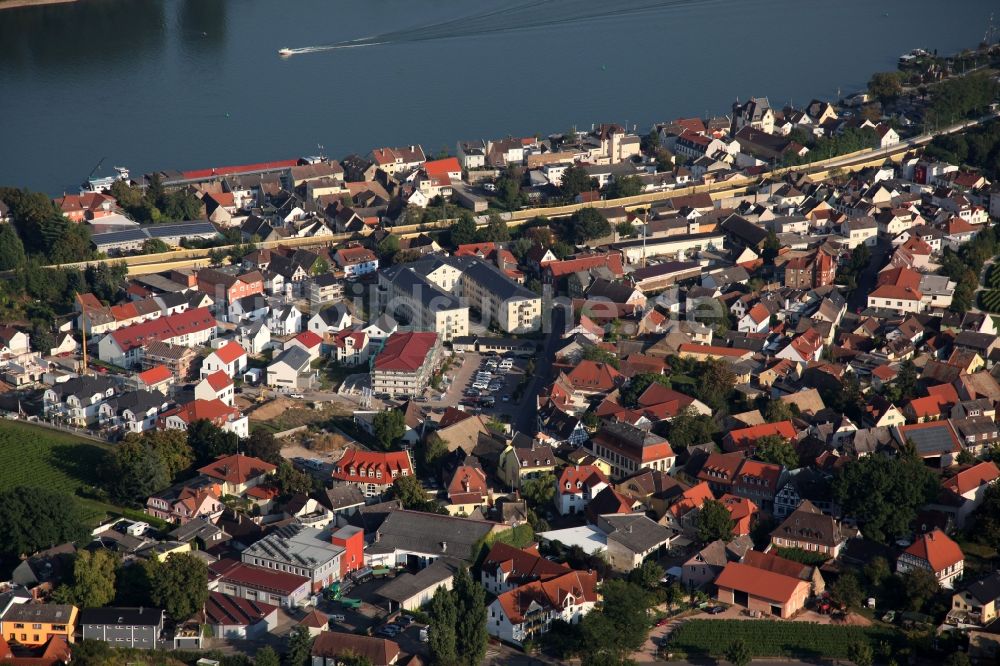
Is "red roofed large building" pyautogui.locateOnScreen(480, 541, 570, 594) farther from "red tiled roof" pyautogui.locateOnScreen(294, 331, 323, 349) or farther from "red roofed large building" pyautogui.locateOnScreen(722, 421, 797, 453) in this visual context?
"red tiled roof" pyautogui.locateOnScreen(294, 331, 323, 349)

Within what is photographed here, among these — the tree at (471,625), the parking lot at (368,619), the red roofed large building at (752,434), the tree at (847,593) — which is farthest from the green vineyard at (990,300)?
the parking lot at (368,619)

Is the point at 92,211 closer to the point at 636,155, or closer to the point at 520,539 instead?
the point at 636,155

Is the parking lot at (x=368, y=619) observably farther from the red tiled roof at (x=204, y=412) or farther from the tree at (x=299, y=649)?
the red tiled roof at (x=204, y=412)

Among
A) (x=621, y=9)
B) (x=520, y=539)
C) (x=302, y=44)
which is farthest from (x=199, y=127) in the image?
(x=520, y=539)

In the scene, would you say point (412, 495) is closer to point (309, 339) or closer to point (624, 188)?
point (309, 339)

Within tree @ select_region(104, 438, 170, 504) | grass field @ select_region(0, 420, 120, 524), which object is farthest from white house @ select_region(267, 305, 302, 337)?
tree @ select_region(104, 438, 170, 504)

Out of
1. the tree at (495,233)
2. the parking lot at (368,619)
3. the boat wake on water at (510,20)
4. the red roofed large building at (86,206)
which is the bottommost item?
the parking lot at (368,619)
